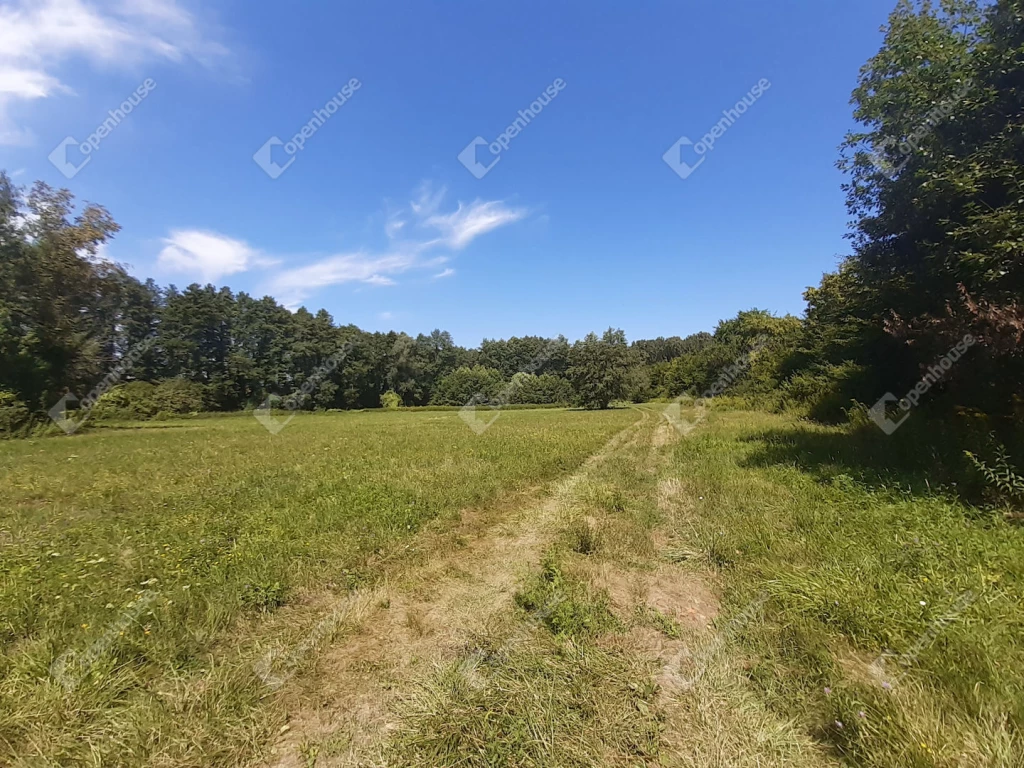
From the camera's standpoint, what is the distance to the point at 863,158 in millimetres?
8539

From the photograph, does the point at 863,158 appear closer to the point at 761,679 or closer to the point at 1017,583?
the point at 1017,583

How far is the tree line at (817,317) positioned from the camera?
6.27m

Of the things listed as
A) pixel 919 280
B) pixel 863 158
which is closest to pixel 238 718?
pixel 919 280

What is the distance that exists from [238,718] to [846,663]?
13.7 ft

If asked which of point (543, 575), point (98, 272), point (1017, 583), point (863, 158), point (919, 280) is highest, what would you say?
point (98, 272)

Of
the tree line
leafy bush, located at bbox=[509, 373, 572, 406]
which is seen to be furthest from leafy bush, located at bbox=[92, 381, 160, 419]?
leafy bush, located at bbox=[509, 373, 572, 406]
